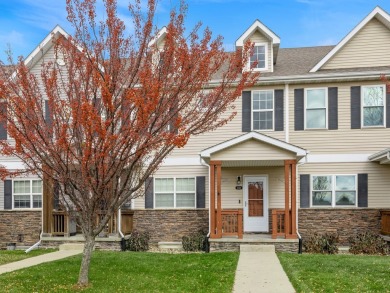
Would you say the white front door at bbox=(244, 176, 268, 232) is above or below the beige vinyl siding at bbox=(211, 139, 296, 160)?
below

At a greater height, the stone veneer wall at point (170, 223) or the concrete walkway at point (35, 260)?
the stone veneer wall at point (170, 223)

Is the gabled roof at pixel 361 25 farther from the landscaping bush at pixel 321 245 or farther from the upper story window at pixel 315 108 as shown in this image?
the landscaping bush at pixel 321 245

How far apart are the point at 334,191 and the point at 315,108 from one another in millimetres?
3187

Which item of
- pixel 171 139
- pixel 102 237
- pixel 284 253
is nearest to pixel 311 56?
pixel 284 253

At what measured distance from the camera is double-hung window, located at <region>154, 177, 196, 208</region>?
1780 centimetres

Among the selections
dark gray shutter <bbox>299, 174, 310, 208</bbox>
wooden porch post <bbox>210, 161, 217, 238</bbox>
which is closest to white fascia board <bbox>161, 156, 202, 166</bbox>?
wooden porch post <bbox>210, 161, 217, 238</bbox>

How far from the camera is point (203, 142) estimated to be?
1775 cm

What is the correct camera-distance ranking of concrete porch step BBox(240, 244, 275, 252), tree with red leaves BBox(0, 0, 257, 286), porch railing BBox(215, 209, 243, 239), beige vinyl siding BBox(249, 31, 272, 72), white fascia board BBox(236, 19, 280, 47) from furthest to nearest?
1. beige vinyl siding BBox(249, 31, 272, 72)
2. white fascia board BBox(236, 19, 280, 47)
3. porch railing BBox(215, 209, 243, 239)
4. concrete porch step BBox(240, 244, 275, 252)
5. tree with red leaves BBox(0, 0, 257, 286)

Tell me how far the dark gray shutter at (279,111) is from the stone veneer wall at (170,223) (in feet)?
14.1

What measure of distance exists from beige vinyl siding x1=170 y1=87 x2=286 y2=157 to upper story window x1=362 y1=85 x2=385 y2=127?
310 cm

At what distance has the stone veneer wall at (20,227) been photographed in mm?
18406

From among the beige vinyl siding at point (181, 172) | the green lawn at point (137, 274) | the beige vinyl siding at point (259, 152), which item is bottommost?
the green lawn at point (137, 274)

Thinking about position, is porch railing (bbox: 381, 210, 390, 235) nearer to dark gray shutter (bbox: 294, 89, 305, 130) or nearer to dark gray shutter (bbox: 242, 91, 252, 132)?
dark gray shutter (bbox: 294, 89, 305, 130)

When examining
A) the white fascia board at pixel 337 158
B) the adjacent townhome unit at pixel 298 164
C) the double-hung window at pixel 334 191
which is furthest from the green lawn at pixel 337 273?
the white fascia board at pixel 337 158
